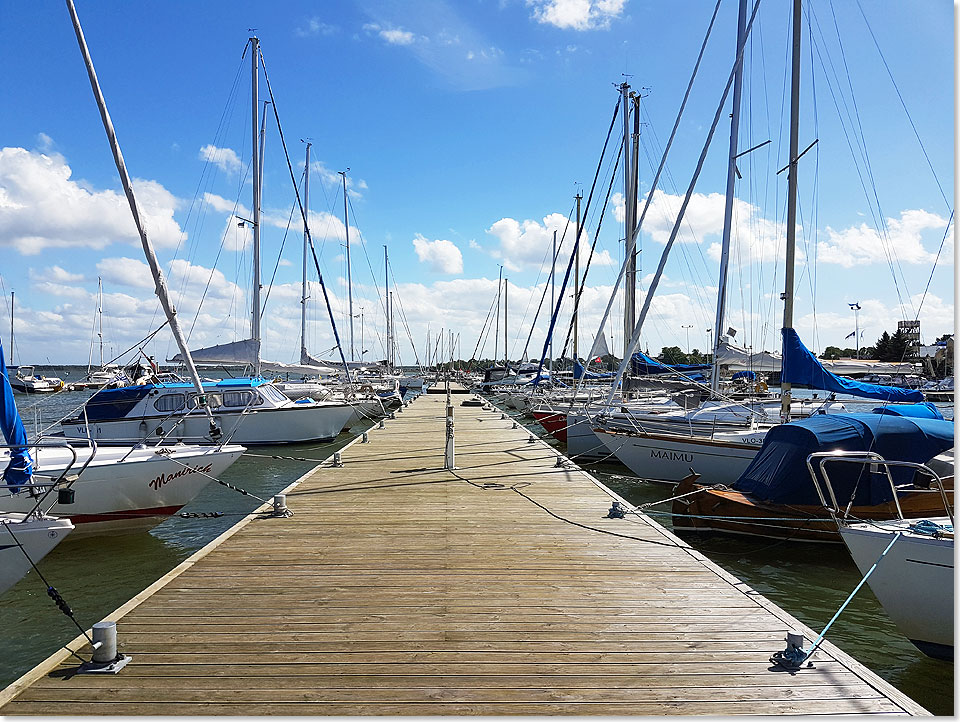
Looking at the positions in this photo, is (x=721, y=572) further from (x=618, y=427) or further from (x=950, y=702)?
(x=618, y=427)

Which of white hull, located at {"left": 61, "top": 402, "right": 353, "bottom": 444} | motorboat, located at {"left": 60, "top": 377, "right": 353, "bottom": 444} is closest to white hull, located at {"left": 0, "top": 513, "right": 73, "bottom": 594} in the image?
white hull, located at {"left": 61, "top": 402, "right": 353, "bottom": 444}

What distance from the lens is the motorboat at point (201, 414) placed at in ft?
69.4

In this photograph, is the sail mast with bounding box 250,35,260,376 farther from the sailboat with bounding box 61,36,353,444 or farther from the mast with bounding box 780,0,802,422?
the mast with bounding box 780,0,802,422

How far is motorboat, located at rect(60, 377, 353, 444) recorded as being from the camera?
21.1 m

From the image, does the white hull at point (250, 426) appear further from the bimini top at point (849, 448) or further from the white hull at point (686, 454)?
the bimini top at point (849, 448)

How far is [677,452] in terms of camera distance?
48.4ft

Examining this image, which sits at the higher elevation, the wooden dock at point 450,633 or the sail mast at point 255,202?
the sail mast at point 255,202

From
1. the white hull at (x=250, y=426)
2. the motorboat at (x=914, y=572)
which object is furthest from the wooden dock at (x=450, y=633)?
the white hull at (x=250, y=426)

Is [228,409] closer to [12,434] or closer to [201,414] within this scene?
[201,414]

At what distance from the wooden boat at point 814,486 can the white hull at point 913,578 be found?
9.06 ft

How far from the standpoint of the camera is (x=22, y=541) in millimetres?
7164

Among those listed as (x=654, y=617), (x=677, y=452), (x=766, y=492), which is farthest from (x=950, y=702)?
(x=677, y=452)

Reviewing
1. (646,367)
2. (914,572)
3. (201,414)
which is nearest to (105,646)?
(914,572)

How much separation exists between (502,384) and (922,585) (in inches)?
1702
